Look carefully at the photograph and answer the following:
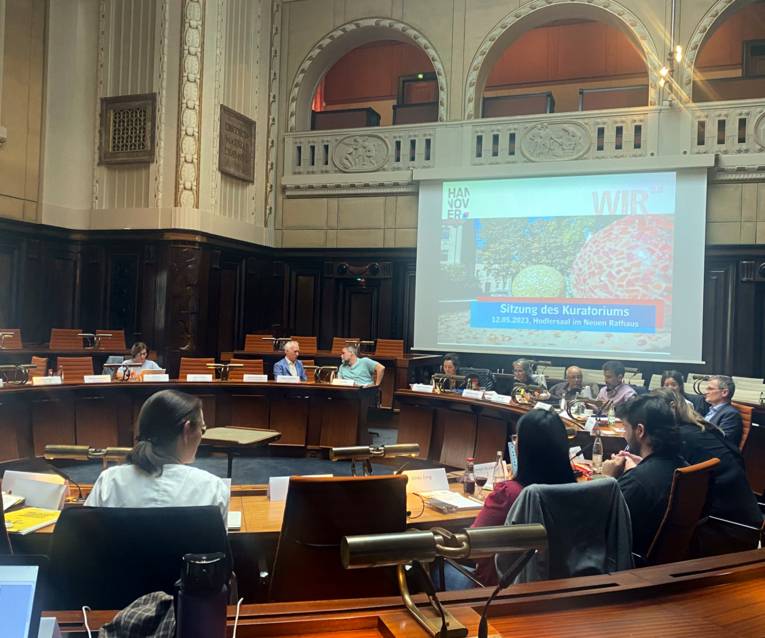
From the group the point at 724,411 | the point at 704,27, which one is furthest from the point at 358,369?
the point at 704,27

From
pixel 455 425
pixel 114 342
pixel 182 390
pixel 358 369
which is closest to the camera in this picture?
pixel 455 425

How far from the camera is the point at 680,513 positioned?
2.50 metres

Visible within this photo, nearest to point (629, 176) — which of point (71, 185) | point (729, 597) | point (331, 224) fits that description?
point (331, 224)

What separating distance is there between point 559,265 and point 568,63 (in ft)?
20.8

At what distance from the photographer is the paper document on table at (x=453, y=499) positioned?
284cm

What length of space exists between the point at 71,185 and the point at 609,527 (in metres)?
9.80

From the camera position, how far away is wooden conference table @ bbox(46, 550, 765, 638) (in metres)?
1.31

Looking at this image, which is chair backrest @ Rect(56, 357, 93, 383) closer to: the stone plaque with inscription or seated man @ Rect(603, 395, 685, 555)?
the stone plaque with inscription

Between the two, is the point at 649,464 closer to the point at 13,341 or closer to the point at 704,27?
the point at 13,341

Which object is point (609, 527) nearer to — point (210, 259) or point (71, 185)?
point (210, 259)

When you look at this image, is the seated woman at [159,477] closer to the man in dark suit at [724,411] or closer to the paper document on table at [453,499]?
the paper document on table at [453,499]

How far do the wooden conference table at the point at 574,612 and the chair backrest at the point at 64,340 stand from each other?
27.6ft

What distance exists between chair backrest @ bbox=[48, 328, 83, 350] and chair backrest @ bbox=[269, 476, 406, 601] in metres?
7.69

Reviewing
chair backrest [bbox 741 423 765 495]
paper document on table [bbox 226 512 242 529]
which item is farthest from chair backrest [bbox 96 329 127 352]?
chair backrest [bbox 741 423 765 495]
